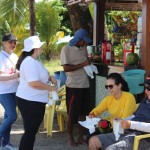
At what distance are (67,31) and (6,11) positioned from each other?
1371 centimetres

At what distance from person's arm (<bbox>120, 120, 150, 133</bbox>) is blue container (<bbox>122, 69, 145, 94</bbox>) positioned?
135 cm

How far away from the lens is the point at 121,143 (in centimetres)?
360

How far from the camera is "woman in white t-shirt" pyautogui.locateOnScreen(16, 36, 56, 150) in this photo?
165 inches

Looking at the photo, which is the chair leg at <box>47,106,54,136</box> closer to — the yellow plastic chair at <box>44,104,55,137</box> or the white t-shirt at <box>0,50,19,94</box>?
the yellow plastic chair at <box>44,104,55,137</box>

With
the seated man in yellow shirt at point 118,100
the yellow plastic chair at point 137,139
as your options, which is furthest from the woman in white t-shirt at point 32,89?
the yellow plastic chair at point 137,139

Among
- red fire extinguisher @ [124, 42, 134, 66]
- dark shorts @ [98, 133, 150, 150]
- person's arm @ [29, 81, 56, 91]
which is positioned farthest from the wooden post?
dark shorts @ [98, 133, 150, 150]

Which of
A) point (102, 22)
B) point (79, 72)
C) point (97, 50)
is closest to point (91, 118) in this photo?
point (79, 72)

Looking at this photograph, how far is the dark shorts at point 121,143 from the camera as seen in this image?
359cm

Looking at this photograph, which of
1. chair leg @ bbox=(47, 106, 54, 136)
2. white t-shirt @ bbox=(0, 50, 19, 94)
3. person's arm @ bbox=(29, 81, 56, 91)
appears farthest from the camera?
chair leg @ bbox=(47, 106, 54, 136)

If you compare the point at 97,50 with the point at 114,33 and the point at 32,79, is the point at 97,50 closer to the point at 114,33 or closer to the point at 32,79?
the point at 114,33

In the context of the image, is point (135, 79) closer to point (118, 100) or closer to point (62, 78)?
point (118, 100)

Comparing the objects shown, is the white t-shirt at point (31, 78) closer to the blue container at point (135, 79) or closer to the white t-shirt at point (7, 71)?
the white t-shirt at point (7, 71)

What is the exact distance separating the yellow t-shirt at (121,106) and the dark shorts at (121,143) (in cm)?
33

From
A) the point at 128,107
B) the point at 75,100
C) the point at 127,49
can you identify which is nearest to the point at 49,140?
the point at 75,100
